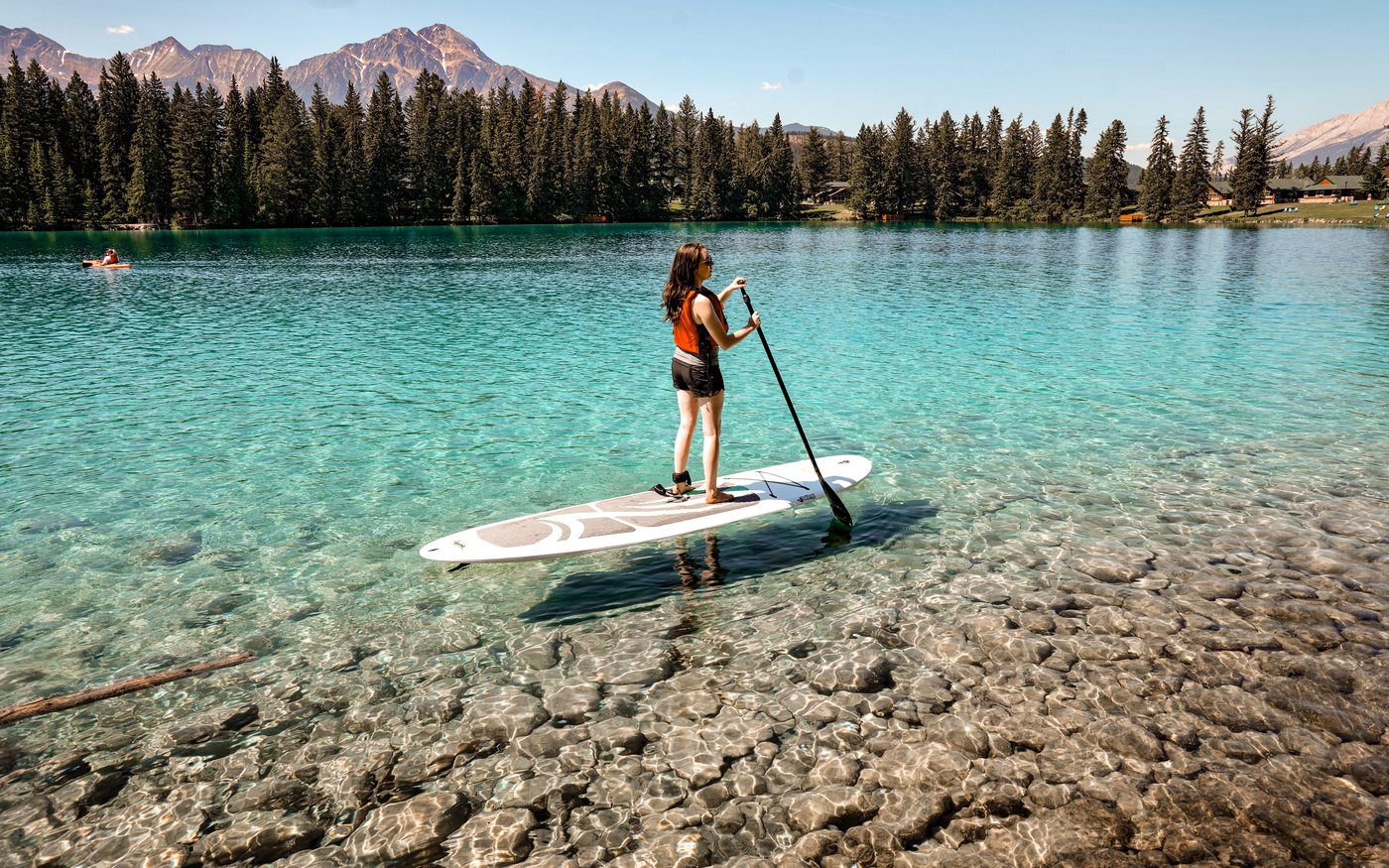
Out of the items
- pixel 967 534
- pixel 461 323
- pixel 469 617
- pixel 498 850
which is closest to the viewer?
pixel 498 850

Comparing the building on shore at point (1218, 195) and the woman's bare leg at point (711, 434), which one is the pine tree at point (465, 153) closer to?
the building on shore at point (1218, 195)

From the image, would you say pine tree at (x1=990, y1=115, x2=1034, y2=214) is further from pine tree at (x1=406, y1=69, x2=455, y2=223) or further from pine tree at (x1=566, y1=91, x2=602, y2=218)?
pine tree at (x1=406, y1=69, x2=455, y2=223)

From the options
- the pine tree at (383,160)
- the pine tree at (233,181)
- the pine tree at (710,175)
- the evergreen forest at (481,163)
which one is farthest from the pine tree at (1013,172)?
the pine tree at (233,181)

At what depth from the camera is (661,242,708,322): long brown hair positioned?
8.80 meters

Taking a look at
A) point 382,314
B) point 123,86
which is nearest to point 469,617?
point 382,314

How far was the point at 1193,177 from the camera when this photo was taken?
137 meters

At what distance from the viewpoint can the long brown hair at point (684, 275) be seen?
346 inches

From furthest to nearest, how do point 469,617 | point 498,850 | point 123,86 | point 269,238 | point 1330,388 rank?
point 123,86, point 269,238, point 1330,388, point 469,617, point 498,850

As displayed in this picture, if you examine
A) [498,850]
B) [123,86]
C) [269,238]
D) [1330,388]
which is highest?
[123,86]

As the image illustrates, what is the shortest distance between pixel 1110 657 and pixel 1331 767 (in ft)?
6.06

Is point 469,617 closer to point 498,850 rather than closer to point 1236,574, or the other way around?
point 498,850

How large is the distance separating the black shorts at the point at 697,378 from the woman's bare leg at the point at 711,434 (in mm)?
125

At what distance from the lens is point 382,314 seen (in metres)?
36.7

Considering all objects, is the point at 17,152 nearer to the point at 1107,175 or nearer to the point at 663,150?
the point at 663,150
